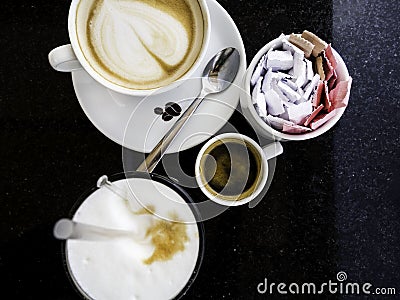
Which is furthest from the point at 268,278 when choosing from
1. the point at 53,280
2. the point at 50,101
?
the point at 50,101

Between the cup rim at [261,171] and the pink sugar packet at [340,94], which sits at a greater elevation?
the pink sugar packet at [340,94]

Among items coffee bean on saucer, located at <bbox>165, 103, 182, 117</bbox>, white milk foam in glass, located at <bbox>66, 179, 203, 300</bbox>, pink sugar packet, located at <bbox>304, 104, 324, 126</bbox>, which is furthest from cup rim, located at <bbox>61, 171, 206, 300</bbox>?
pink sugar packet, located at <bbox>304, 104, 324, 126</bbox>

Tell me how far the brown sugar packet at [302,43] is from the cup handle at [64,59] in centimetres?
32

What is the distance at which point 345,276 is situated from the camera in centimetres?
115

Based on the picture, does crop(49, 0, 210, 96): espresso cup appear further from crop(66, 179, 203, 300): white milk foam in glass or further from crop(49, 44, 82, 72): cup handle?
crop(66, 179, 203, 300): white milk foam in glass

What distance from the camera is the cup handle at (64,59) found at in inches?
38.6

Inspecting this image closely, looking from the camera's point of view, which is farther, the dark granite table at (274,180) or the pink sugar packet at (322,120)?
the dark granite table at (274,180)

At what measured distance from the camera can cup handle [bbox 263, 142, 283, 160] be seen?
1.08m

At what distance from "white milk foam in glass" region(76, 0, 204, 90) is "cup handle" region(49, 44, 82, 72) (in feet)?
0.07

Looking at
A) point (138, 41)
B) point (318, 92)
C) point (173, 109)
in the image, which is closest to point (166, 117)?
point (173, 109)

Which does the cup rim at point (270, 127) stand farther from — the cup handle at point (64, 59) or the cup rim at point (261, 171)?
the cup handle at point (64, 59)

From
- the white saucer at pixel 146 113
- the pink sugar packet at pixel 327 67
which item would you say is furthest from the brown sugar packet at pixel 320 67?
the white saucer at pixel 146 113

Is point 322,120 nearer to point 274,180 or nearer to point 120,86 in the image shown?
point 274,180

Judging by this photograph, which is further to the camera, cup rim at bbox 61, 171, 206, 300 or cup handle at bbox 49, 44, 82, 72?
cup rim at bbox 61, 171, 206, 300
